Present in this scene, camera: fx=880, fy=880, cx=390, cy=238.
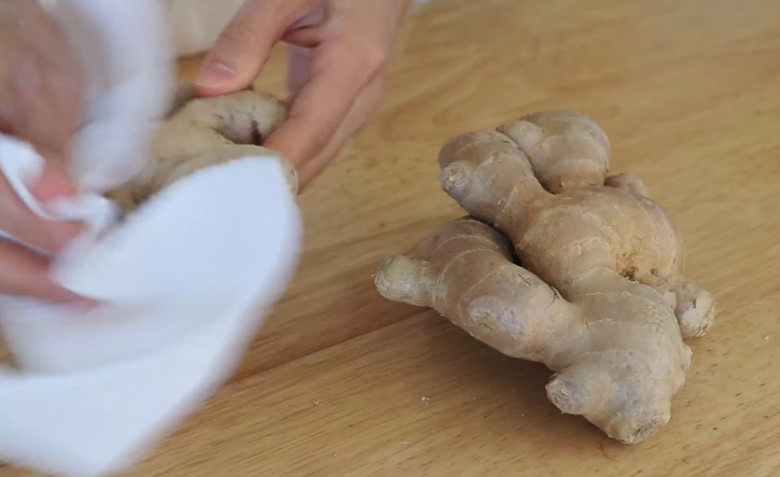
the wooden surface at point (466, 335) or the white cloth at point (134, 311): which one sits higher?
the white cloth at point (134, 311)

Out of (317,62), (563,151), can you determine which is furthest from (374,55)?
(563,151)

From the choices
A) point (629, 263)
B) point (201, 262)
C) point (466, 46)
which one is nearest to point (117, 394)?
point (201, 262)

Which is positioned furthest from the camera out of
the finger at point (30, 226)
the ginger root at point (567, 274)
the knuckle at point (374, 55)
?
the knuckle at point (374, 55)

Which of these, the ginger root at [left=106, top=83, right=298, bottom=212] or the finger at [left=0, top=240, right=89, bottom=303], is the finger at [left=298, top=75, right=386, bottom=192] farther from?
the finger at [left=0, top=240, right=89, bottom=303]

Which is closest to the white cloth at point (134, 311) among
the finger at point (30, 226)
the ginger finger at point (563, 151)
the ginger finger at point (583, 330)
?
the finger at point (30, 226)

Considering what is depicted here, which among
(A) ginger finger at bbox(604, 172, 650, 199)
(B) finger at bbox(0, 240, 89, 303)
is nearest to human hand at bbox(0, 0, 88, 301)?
(B) finger at bbox(0, 240, 89, 303)

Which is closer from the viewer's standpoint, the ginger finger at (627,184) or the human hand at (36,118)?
the human hand at (36,118)

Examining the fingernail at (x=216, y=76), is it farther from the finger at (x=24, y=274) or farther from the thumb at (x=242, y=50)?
the finger at (x=24, y=274)
